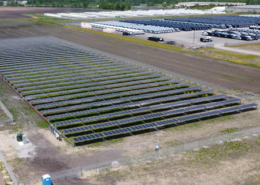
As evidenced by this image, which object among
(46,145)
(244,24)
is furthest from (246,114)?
(244,24)

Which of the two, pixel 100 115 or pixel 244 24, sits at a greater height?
pixel 244 24

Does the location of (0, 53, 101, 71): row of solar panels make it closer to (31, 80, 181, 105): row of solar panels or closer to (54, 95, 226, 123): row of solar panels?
(31, 80, 181, 105): row of solar panels

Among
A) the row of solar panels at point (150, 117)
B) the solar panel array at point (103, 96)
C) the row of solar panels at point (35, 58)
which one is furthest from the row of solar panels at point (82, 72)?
the row of solar panels at point (150, 117)

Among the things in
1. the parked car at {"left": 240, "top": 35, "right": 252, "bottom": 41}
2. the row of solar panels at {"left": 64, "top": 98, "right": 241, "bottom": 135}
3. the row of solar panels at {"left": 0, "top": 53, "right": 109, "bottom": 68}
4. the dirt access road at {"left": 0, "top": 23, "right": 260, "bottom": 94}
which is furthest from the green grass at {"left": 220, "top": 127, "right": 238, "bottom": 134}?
the parked car at {"left": 240, "top": 35, "right": 252, "bottom": 41}

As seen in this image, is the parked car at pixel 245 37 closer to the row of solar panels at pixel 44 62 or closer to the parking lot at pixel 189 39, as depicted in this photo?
the parking lot at pixel 189 39

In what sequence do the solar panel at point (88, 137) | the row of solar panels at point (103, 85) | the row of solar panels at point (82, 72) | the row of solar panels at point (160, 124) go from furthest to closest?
the row of solar panels at point (82, 72) < the row of solar panels at point (103, 85) < the row of solar panels at point (160, 124) < the solar panel at point (88, 137)

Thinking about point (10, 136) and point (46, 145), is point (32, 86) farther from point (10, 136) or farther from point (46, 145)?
point (46, 145)

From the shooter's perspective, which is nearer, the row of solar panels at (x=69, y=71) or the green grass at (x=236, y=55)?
the row of solar panels at (x=69, y=71)
